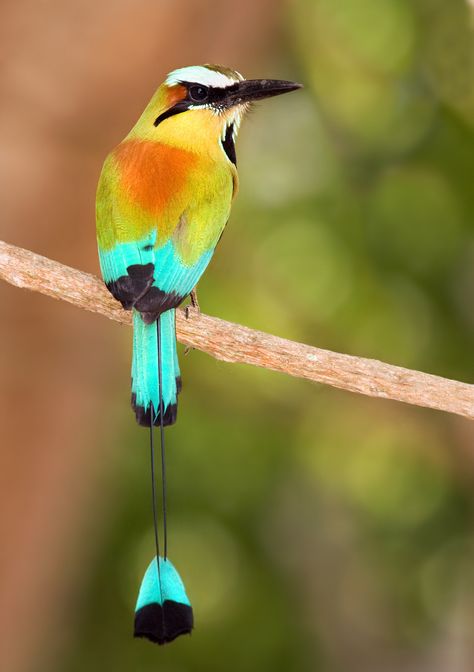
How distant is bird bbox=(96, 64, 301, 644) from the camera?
8.98 feet

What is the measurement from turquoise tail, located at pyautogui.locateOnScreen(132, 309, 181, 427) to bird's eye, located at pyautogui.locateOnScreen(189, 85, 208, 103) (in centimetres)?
77

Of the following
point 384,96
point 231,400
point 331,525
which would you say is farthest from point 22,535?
point 384,96

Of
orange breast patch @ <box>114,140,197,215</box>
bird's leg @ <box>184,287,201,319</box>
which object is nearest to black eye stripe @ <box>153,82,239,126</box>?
orange breast patch @ <box>114,140,197,215</box>

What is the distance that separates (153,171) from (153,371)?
2.07 ft

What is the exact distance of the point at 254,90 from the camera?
3.42 metres

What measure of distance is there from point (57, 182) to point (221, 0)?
3.36 feet

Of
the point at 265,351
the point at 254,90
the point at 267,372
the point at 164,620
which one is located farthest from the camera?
the point at 267,372

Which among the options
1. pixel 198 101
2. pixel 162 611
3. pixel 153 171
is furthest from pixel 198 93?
pixel 162 611

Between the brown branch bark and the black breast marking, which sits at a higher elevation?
the black breast marking

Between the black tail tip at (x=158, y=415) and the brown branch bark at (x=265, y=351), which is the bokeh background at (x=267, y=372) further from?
the black tail tip at (x=158, y=415)

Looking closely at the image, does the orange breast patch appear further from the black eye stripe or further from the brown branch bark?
the brown branch bark

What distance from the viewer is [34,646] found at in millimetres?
5793

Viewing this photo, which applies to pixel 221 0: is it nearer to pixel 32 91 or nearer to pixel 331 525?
pixel 32 91

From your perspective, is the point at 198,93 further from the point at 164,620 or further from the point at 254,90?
the point at 164,620
